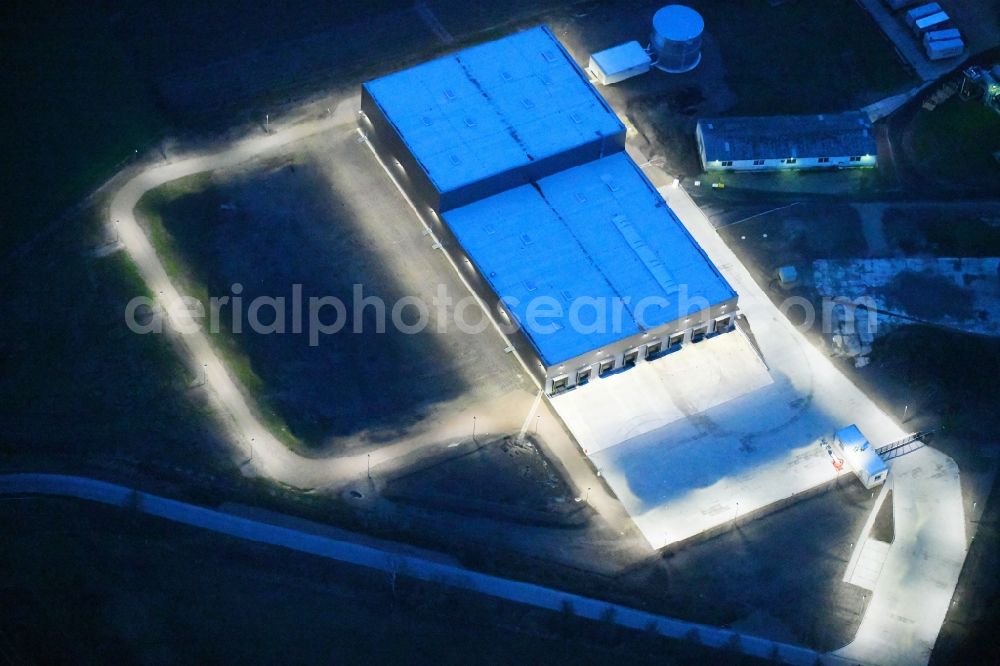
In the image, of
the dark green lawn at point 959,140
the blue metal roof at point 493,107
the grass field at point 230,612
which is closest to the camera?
the grass field at point 230,612

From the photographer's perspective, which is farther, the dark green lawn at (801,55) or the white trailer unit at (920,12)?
the white trailer unit at (920,12)

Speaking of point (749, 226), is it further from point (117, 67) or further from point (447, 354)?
point (117, 67)

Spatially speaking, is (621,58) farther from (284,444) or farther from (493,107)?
(284,444)

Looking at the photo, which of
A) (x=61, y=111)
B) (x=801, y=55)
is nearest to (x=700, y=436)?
(x=801, y=55)

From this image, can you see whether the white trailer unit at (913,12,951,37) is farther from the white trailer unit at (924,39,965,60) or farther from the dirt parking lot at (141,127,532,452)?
the dirt parking lot at (141,127,532,452)

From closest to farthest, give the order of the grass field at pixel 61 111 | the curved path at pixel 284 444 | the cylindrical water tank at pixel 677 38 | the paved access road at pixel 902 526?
the paved access road at pixel 902 526, the curved path at pixel 284 444, the grass field at pixel 61 111, the cylindrical water tank at pixel 677 38

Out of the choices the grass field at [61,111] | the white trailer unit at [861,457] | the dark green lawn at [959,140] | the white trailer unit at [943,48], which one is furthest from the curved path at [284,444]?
the white trailer unit at [943,48]

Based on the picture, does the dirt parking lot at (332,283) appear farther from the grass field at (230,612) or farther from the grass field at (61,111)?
the grass field at (230,612)
